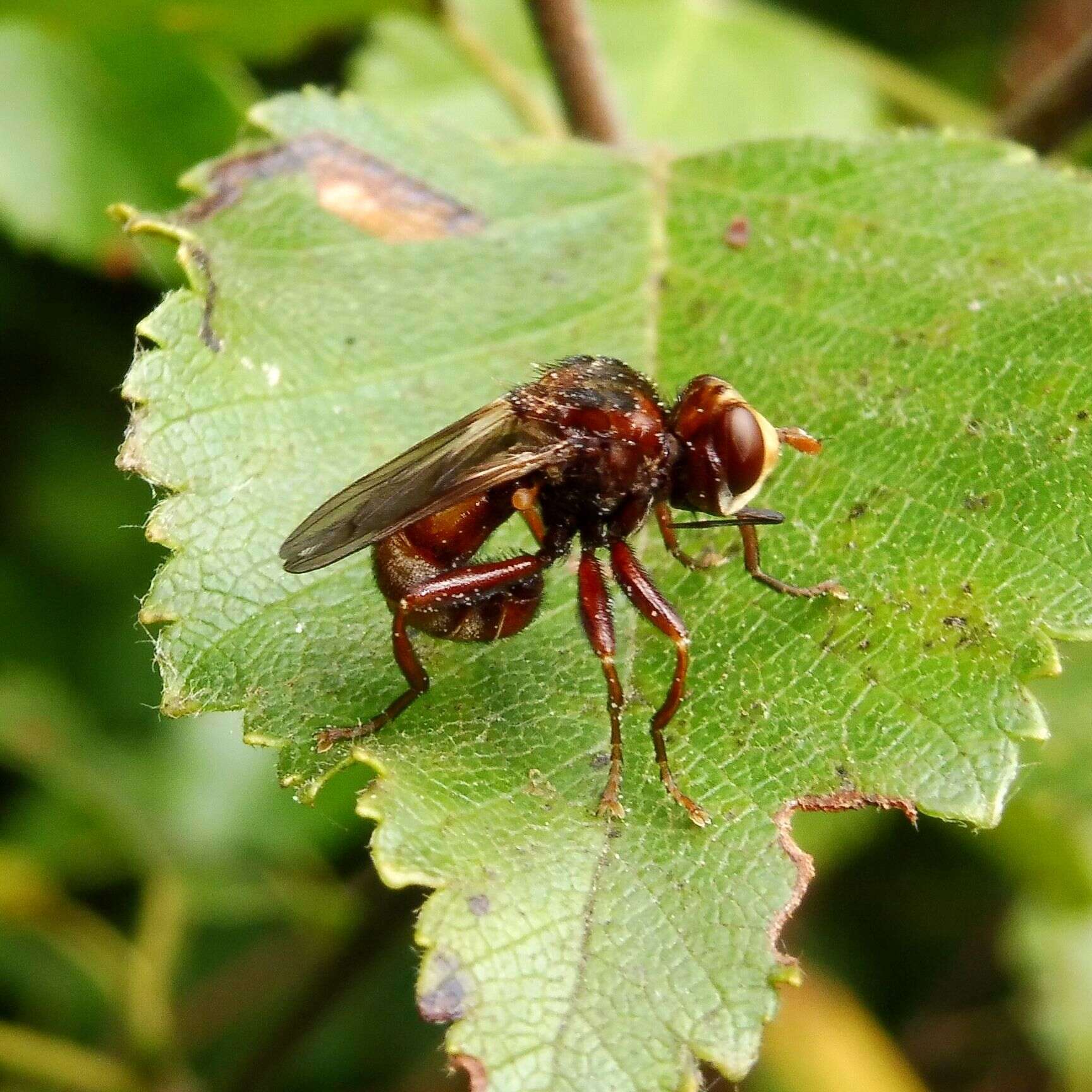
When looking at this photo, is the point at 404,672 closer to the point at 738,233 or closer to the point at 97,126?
the point at 738,233

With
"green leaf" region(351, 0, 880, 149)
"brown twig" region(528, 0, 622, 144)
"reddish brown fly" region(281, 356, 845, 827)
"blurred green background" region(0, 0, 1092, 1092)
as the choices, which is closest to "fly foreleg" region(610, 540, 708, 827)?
"reddish brown fly" region(281, 356, 845, 827)

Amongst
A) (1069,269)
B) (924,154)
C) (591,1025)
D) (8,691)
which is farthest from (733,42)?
(591,1025)

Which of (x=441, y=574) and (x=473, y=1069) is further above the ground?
(x=441, y=574)

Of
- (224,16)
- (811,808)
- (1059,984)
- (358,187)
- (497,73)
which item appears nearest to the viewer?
(811,808)

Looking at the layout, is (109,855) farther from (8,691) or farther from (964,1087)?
(964,1087)

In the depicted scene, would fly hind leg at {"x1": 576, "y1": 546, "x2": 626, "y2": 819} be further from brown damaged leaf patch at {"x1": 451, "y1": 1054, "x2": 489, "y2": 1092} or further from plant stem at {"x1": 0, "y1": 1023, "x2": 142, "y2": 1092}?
plant stem at {"x1": 0, "y1": 1023, "x2": 142, "y2": 1092}

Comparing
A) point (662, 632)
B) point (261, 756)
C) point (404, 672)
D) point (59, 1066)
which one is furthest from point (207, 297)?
point (261, 756)
